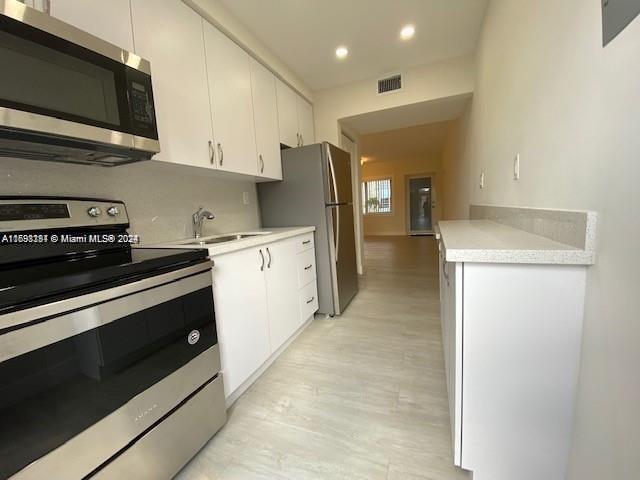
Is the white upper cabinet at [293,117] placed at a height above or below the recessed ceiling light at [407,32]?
below

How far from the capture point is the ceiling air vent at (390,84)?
9.41 ft

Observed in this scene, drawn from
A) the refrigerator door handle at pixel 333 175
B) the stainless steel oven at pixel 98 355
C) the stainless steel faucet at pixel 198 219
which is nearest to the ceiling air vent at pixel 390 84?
the refrigerator door handle at pixel 333 175

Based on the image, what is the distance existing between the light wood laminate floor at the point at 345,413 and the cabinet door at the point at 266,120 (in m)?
1.46

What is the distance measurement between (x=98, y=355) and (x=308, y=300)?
66.2 inches

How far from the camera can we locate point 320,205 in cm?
247

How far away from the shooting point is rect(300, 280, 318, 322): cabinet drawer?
2.29m

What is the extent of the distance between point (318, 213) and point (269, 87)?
1.18 m

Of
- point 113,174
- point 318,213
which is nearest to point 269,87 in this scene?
point 318,213

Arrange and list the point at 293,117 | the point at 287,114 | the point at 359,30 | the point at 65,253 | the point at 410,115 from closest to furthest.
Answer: the point at 65,253 → the point at 359,30 → the point at 287,114 → the point at 293,117 → the point at 410,115

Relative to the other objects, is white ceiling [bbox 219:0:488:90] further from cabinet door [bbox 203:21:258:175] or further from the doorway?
the doorway

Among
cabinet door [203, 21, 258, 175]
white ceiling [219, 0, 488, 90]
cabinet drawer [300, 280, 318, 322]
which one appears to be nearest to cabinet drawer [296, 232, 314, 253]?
cabinet drawer [300, 280, 318, 322]

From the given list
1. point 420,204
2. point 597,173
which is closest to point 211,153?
point 597,173

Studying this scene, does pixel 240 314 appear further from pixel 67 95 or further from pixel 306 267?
pixel 67 95

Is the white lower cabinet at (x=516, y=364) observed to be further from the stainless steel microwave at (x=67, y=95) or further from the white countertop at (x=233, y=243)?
the stainless steel microwave at (x=67, y=95)
